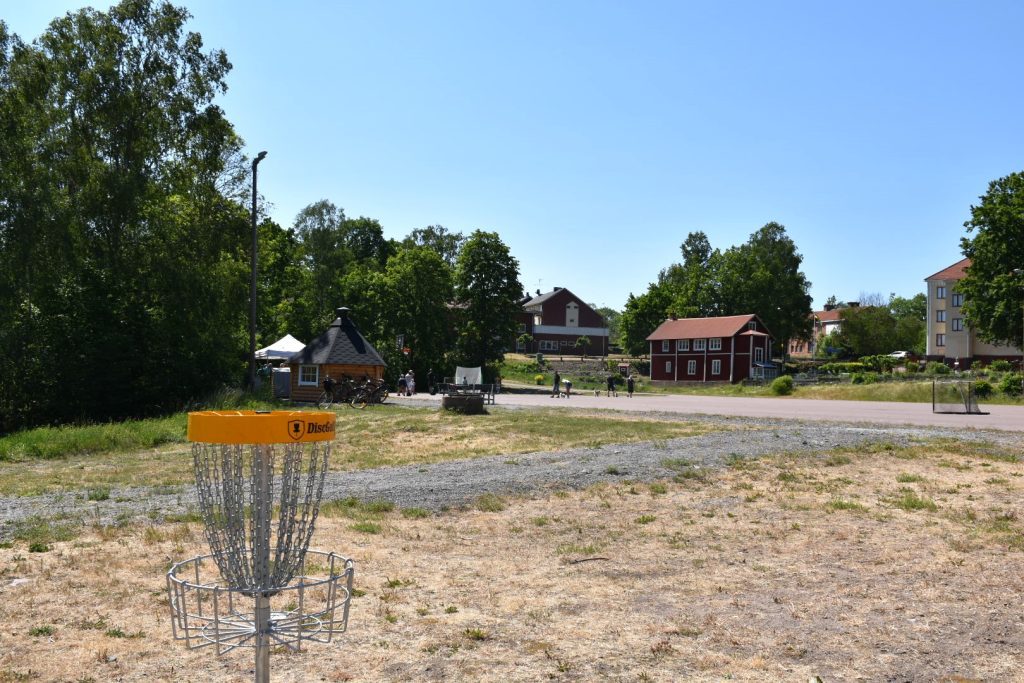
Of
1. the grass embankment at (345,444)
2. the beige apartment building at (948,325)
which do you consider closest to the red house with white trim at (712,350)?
the beige apartment building at (948,325)

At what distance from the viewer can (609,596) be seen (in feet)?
23.0

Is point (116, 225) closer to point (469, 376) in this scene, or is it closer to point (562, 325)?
point (469, 376)

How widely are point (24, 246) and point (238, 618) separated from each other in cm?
2989

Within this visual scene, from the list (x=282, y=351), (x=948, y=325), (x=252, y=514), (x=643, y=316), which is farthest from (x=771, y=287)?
(x=252, y=514)

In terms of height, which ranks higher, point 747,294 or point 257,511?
point 747,294

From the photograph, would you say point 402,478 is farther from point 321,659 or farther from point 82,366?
point 82,366

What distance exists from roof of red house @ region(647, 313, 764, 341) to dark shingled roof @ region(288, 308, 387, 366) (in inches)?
1752

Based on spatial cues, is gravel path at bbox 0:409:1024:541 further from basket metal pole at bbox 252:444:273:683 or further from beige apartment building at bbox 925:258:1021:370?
beige apartment building at bbox 925:258:1021:370

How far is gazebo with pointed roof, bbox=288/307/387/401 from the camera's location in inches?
1494

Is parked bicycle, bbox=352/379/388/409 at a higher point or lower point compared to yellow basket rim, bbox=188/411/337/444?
lower

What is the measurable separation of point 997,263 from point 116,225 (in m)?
51.5

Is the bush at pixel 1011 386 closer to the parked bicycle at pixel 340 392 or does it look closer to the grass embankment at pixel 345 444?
the grass embankment at pixel 345 444

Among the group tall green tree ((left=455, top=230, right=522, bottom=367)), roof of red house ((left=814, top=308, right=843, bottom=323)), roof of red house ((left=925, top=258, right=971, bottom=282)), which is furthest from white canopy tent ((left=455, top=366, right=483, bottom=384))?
roof of red house ((left=814, top=308, right=843, bottom=323))

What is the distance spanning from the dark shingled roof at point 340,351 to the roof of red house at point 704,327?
4450 cm
